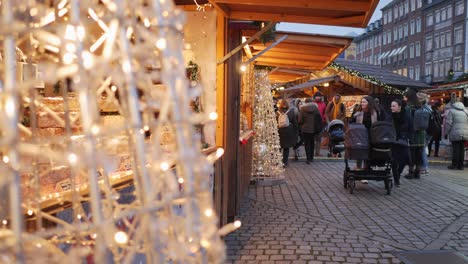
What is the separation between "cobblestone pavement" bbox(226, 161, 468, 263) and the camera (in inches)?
207

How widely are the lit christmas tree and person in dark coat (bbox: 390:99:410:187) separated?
2.30 meters

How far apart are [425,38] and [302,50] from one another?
63.7 metres

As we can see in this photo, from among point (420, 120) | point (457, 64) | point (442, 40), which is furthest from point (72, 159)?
point (442, 40)

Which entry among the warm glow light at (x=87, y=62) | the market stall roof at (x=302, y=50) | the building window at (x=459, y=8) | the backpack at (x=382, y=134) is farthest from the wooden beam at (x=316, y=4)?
the building window at (x=459, y=8)

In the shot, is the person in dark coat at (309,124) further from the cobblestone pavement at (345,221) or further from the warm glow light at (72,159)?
the warm glow light at (72,159)

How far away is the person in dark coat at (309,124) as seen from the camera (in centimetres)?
1306

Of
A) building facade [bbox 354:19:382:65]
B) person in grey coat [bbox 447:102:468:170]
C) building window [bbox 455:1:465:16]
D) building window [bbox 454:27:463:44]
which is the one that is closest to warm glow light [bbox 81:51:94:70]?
person in grey coat [bbox 447:102:468:170]

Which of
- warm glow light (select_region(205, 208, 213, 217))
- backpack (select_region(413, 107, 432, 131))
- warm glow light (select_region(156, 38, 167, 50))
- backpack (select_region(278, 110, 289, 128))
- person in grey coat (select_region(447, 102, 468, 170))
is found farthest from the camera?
person in grey coat (select_region(447, 102, 468, 170))

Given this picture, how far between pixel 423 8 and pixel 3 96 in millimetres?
71365

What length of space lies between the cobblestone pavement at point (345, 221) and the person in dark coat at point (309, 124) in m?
2.98

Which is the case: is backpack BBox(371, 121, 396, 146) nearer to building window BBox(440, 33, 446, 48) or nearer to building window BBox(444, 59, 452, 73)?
building window BBox(444, 59, 452, 73)

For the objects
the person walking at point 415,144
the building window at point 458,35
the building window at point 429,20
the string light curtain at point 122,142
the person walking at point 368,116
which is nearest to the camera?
the string light curtain at point 122,142

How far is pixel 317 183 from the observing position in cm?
991

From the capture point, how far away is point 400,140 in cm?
988
